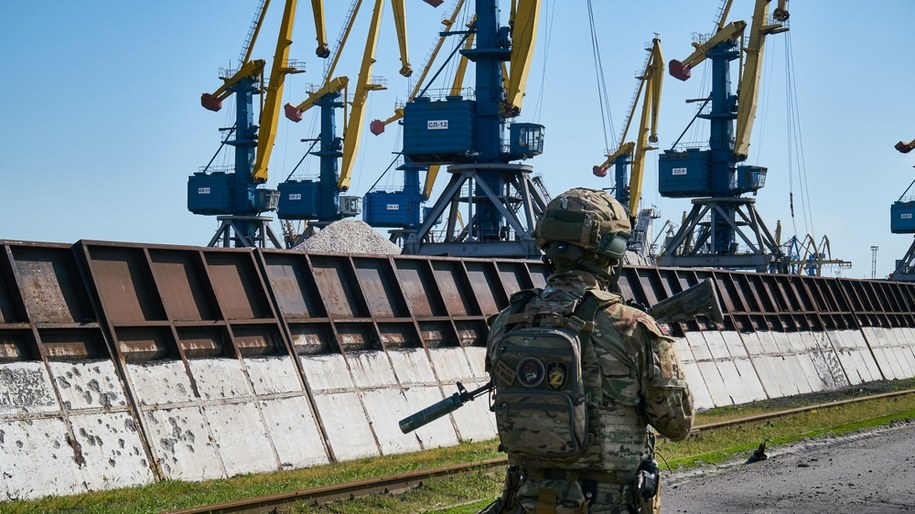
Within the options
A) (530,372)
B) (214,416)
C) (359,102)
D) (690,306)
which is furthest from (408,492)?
(359,102)

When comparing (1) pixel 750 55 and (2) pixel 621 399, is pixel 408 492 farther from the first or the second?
(1) pixel 750 55

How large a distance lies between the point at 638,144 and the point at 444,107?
40.7 m

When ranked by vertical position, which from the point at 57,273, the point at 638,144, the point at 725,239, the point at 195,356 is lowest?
the point at 195,356

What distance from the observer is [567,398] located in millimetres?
5508

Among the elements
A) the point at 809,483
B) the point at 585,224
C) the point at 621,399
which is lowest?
the point at 809,483

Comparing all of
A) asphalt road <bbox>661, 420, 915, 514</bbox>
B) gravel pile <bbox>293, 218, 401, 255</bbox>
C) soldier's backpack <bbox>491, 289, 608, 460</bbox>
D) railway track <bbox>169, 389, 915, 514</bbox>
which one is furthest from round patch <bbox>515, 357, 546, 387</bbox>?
gravel pile <bbox>293, 218, 401, 255</bbox>

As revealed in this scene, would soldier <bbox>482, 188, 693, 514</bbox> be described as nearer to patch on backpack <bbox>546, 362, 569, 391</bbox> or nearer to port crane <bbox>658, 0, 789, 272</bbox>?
patch on backpack <bbox>546, 362, 569, 391</bbox>

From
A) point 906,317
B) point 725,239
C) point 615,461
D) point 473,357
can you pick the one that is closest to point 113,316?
point 473,357

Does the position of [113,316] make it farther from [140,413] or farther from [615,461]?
[615,461]

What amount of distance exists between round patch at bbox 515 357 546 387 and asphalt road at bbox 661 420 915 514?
7.12 metres

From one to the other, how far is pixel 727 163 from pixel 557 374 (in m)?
73.9

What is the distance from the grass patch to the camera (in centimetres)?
1174

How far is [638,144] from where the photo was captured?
3880 inches

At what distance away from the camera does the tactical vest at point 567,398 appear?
5.52 meters
